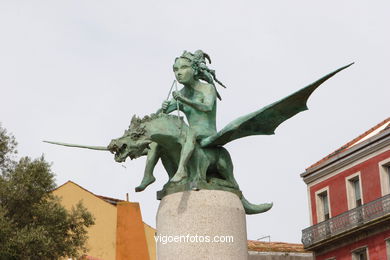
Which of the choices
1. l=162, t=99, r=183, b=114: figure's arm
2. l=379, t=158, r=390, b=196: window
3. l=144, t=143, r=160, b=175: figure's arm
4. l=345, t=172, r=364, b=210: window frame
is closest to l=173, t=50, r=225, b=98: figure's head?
l=162, t=99, r=183, b=114: figure's arm

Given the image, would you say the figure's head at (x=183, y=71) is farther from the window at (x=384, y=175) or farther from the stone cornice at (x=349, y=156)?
the window at (x=384, y=175)

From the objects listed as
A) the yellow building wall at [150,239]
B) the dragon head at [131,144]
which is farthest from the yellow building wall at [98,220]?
the dragon head at [131,144]

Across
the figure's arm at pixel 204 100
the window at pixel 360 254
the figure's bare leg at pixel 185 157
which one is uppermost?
the window at pixel 360 254

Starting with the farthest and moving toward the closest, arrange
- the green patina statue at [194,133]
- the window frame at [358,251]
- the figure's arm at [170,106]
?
the window frame at [358,251], the figure's arm at [170,106], the green patina statue at [194,133]

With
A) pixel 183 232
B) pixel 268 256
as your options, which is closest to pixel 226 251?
pixel 183 232

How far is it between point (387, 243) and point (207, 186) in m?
29.4

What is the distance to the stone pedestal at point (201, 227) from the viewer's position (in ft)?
41.1

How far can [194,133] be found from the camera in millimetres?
13195

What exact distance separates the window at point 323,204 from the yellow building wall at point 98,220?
35.8 ft

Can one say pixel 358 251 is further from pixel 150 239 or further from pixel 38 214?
pixel 38 214

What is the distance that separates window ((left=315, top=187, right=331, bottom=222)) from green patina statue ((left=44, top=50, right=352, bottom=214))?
32.7 m

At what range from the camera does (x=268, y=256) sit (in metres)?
48.8

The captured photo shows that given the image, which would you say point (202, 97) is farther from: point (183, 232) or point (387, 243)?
point (387, 243)

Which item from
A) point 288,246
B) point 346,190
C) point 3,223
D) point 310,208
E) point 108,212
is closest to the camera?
point 3,223
